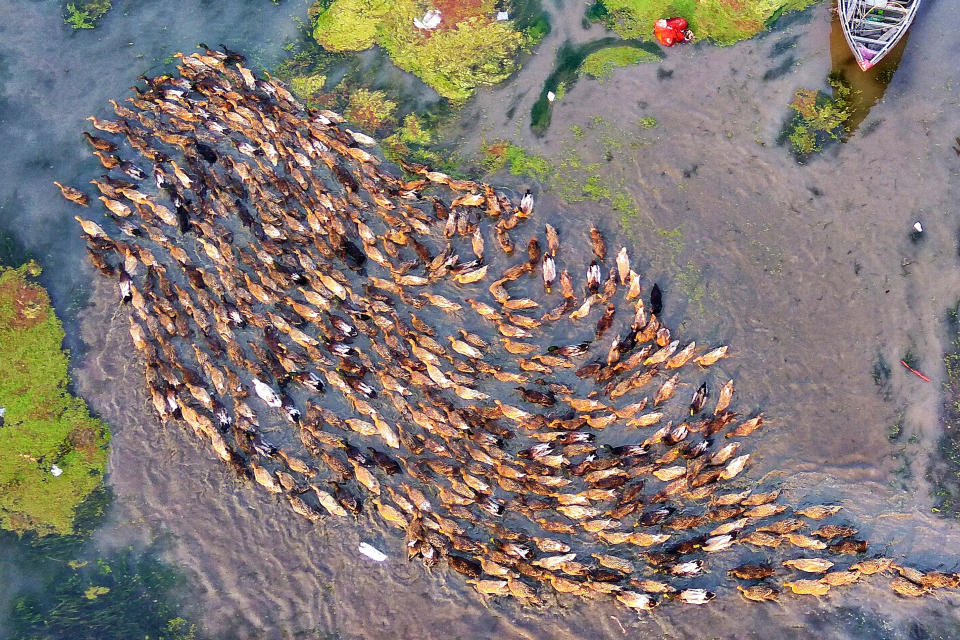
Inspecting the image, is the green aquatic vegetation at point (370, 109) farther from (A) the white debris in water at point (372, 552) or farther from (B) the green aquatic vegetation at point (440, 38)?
(A) the white debris in water at point (372, 552)

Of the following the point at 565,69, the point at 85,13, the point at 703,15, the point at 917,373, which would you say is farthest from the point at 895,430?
the point at 85,13

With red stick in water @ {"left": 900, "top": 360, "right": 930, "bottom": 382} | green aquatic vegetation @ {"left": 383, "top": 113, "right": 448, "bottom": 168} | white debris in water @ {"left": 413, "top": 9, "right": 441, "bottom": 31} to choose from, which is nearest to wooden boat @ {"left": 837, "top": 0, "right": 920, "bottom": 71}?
red stick in water @ {"left": 900, "top": 360, "right": 930, "bottom": 382}

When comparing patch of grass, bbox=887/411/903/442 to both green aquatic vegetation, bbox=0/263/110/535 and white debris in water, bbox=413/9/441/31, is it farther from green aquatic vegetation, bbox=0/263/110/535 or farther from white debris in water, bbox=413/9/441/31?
green aquatic vegetation, bbox=0/263/110/535

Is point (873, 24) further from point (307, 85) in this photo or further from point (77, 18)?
point (77, 18)

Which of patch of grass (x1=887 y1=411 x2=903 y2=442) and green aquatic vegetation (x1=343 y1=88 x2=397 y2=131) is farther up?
green aquatic vegetation (x1=343 y1=88 x2=397 y2=131)

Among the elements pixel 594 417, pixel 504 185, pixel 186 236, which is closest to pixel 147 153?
pixel 186 236

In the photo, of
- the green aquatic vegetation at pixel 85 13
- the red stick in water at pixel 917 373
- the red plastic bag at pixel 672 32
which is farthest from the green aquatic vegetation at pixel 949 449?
the green aquatic vegetation at pixel 85 13

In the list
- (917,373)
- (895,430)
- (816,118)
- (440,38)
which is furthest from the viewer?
(440,38)
